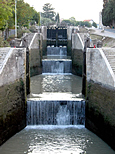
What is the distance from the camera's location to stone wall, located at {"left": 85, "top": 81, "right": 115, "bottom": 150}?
1245 centimetres

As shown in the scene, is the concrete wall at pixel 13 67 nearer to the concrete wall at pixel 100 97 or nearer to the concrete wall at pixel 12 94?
the concrete wall at pixel 12 94

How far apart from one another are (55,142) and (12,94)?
Result: 3539 mm

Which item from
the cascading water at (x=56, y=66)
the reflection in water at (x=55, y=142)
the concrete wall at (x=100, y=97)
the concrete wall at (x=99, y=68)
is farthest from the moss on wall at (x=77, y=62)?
the reflection in water at (x=55, y=142)

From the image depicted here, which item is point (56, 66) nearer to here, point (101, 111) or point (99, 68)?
point (99, 68)

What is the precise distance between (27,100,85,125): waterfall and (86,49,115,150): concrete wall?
1.98 ft

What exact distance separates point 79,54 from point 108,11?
29.2m

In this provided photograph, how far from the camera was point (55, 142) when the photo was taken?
42.5 feet

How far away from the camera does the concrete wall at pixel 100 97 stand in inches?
494

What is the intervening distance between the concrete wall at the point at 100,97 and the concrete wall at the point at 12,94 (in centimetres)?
395

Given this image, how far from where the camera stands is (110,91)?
12734 millimetres

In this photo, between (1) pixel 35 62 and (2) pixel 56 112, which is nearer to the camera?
(2) pixel 56 112

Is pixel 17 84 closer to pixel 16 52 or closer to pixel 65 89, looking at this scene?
pixel 16 52

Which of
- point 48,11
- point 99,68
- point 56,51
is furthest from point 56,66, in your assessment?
point 48,11

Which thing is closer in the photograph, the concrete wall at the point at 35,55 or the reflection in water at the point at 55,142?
the reflection in water at the point at 55,142
